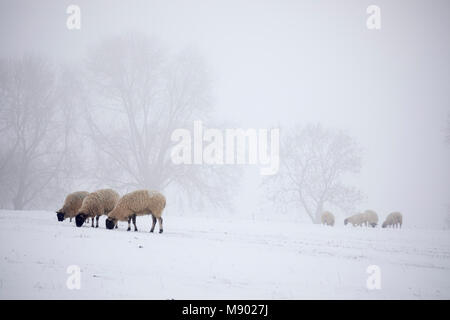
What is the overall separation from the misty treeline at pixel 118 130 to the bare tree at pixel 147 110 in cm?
9

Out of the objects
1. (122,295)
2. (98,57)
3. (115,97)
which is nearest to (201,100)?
(115,97)

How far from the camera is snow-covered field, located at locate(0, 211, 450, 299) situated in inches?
276

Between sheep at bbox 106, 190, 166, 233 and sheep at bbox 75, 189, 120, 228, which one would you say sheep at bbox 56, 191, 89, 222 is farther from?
sheep at bbox 106, 190, 166, 233

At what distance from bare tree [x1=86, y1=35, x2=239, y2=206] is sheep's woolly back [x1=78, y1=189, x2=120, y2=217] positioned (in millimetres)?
12693

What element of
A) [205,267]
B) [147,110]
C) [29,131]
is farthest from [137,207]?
[29,131]

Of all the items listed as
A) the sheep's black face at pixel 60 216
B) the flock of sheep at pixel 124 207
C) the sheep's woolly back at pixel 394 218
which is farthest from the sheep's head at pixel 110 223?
the sheep's woolly back at pixel 394 218

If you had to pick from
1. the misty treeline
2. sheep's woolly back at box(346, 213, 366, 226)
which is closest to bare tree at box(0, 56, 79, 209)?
the misty treeline

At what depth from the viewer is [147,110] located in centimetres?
3219

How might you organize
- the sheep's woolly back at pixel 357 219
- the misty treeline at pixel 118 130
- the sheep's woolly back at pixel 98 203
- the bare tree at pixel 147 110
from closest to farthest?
the sheep's woolly back at pixel 98 203, the bare tree at pixel 147 110, the misty treeline at pixel 118 130, the sheep's woolly back at pixel 357 219

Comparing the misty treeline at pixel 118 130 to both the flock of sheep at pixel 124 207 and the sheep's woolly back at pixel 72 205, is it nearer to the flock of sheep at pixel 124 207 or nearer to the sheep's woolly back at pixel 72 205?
the sheep's woolly back at pixel 72 205

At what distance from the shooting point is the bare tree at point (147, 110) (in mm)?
29641

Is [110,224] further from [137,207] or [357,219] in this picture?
[357,219]

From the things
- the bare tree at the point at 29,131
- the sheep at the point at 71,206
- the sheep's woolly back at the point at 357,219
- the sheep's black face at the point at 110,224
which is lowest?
the sheep's woolly back at the point at 357,219

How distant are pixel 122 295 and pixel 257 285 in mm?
2798
